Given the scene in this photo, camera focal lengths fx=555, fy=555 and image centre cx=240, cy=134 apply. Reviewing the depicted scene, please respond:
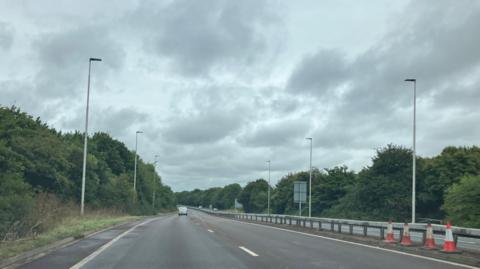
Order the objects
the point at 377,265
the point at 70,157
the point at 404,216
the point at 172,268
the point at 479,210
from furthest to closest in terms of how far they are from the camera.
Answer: the point at 404,216 → the point at 70,157 → the point at 479,210 → the point at 377,265 → the point at 172,268

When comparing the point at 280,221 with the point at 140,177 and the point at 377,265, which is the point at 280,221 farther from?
the point at 140,177

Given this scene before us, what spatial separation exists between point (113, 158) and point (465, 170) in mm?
58586

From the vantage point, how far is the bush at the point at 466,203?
44.2m

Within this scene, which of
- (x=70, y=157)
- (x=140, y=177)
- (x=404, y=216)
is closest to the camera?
(x=70, y=157)

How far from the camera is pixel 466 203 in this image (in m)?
44.8

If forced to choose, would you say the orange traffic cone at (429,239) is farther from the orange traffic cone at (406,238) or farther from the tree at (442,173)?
the tree at (442,173)

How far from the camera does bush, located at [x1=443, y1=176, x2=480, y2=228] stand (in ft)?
145

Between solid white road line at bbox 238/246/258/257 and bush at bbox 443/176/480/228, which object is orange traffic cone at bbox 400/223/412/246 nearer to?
solid white road line at bbox 238/246/258/257

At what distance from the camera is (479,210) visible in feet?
145

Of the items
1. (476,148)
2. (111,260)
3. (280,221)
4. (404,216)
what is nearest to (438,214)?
(404,216)

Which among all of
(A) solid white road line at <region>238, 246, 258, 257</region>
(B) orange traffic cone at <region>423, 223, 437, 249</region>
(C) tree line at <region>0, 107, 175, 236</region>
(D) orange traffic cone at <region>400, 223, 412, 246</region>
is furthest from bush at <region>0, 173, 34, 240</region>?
(B) orange traffic cone at <region>423, 223, 437, 249</region>

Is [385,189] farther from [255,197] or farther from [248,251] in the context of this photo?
[255,197]

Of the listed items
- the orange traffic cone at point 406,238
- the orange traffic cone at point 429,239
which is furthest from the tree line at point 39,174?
the orange traffic cone at point 429,239

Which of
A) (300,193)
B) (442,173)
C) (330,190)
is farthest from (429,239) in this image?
(330,190)
